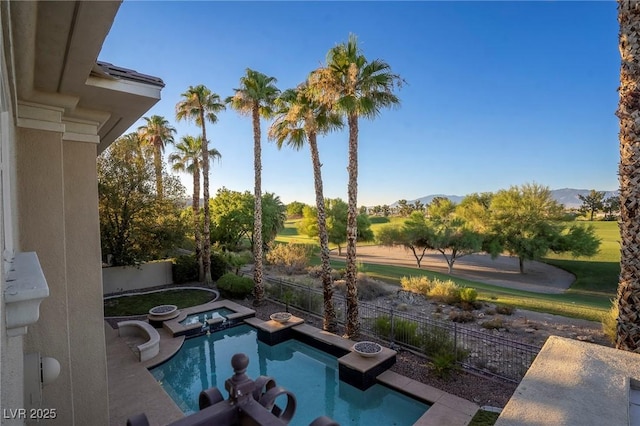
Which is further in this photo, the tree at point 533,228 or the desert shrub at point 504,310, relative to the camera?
the tree at point 533,228

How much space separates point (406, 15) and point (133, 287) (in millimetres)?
18052

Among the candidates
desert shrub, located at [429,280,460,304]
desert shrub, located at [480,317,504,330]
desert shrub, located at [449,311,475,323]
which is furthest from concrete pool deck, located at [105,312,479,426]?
desert shrub, located at [429,280,460,304]

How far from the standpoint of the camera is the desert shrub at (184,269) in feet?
58.4

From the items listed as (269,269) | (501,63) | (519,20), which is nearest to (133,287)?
(269,269)

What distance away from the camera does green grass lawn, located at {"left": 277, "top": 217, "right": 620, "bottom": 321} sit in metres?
15.0

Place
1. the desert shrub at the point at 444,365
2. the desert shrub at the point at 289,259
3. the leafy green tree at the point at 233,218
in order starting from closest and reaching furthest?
1. the desert shrub at the point at 444,365
2. the desert shrub at the point at 289,259
3. the leafy green tree at the point at 233,218

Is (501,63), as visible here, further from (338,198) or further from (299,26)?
(338,198)

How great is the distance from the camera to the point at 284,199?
3048 cm

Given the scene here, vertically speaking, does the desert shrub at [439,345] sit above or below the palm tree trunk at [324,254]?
below

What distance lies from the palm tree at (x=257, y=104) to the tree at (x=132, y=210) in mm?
5687

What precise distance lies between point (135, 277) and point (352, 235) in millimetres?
13165

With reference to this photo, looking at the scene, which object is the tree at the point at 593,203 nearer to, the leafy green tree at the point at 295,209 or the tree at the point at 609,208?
the tree at the point at 609,208

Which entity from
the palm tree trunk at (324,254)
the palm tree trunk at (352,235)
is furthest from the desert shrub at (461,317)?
the palm tree trunk at (324,254)

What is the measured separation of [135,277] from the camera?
1664 cm
